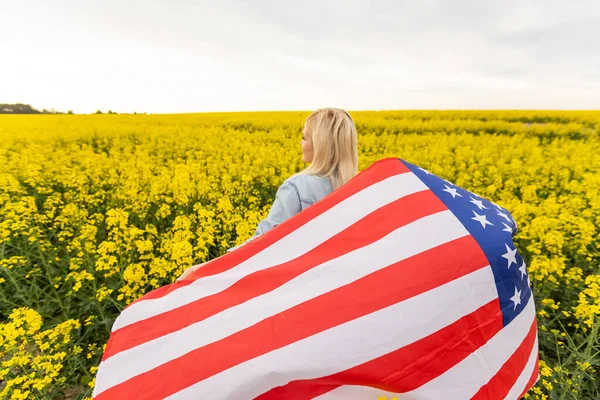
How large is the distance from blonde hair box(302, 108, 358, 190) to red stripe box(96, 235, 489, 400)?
817 mm

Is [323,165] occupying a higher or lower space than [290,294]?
higher

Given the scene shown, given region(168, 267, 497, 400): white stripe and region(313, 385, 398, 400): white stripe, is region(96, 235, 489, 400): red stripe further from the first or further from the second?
region(313, 385, 398, 400): white stripe

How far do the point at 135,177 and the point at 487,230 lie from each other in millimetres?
5225

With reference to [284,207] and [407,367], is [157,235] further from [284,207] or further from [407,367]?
[407,367]

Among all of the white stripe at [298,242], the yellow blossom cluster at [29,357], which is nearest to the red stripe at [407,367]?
the white stripe at [298,242]

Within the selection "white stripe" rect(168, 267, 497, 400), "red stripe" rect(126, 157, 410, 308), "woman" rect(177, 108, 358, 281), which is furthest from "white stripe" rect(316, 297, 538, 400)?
"woman" rect(177, 108, 358, 281)

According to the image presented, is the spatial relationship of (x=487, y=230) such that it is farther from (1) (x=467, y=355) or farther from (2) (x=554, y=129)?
(2) (x=554, y=129)

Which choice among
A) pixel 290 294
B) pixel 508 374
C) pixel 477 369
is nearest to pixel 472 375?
pixel 477 369

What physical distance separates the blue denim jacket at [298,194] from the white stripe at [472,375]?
3.45 ft

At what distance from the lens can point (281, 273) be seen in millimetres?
1633

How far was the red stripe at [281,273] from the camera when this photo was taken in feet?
5.21

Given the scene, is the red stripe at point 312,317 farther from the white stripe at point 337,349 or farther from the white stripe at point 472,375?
the white stripe at point 472,375

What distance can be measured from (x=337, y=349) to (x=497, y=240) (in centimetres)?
96

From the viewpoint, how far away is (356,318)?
135 cm
